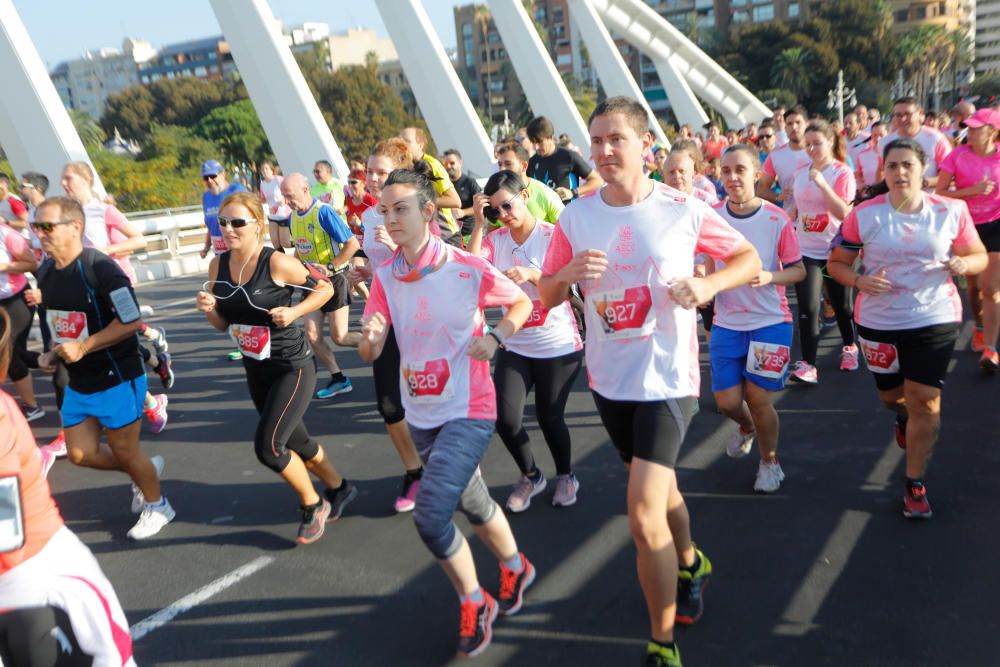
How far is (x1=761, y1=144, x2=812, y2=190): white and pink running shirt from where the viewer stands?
7734 mm

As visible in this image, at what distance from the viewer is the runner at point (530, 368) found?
14.5ft

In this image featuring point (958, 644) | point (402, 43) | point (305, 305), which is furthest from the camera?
point (402, 43)

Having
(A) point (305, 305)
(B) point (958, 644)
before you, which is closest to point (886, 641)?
(B) point (958, 644)

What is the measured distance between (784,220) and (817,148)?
6.76ft

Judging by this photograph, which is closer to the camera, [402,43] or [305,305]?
[305,305]

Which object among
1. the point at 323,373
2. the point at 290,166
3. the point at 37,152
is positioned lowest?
the point at 323,373

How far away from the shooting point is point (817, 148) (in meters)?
6.29

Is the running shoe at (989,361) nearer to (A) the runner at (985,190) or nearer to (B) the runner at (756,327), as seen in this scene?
(A) the runner at (985,190)

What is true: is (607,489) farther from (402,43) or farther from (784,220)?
(402,43)

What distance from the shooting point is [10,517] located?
7.18ft

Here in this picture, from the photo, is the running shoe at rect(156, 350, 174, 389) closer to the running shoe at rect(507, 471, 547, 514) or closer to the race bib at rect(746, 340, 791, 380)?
the running shoe at rect(507, 471, 547, 514)

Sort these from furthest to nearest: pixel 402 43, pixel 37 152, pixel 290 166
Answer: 1. pixel 402 43
2. pixel 290 166
3. pixel 37 152

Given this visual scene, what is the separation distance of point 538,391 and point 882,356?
1808 millimetres

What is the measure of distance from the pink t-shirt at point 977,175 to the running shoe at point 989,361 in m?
1.07
